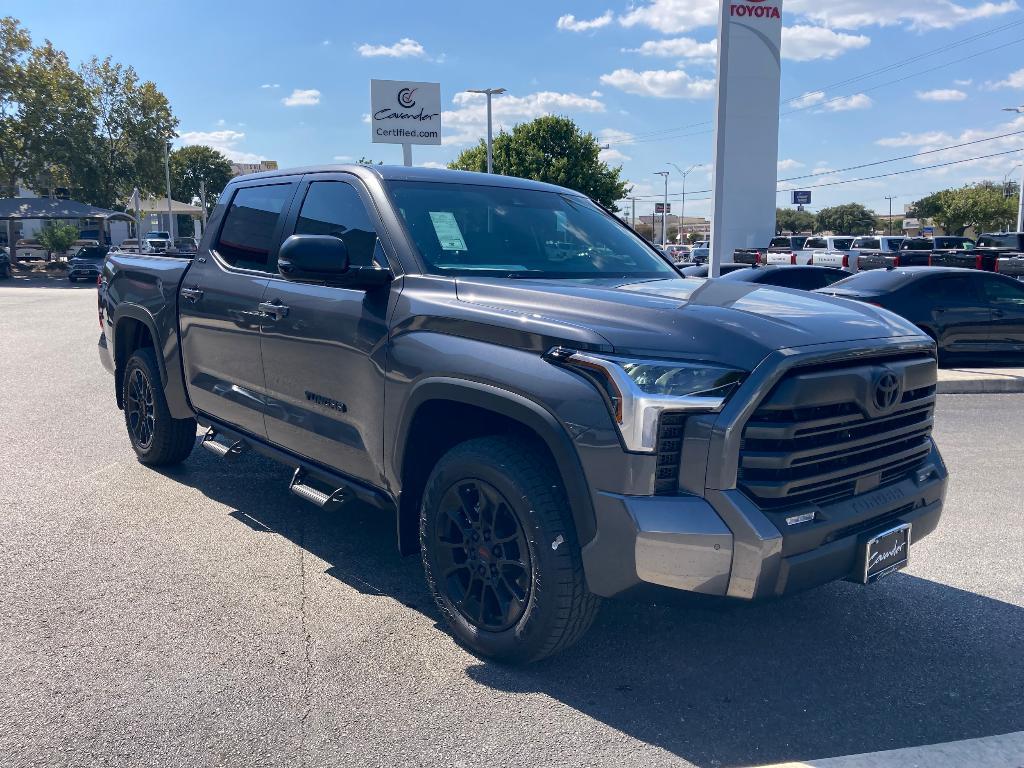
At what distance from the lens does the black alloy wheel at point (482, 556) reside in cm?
334

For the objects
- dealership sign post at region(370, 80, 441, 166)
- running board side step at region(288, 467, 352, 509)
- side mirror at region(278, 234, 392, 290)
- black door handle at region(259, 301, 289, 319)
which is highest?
dealership sign post at region(370, 80, 441, 166)

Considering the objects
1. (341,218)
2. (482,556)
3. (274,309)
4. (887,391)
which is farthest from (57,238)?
(887,391)

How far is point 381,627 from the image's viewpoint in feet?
12.7

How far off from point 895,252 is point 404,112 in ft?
65.3

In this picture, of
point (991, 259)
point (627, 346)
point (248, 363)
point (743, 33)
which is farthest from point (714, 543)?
point (743, 33)

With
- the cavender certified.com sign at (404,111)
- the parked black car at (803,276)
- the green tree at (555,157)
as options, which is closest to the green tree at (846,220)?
the green tree at (555,157)

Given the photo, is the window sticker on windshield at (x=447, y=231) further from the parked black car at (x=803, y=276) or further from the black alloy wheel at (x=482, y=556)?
the parked black car at (x=803, y=276)

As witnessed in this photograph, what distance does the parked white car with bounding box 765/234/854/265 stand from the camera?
103ft

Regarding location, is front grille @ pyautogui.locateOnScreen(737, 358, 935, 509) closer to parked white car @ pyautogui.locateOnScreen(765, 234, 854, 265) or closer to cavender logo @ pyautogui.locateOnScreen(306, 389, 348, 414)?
cavender logo @ pyautogui.locateOnScreen(306, 389, 348, 414)

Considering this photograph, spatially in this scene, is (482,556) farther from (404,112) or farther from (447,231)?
(404,112)

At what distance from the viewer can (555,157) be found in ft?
175

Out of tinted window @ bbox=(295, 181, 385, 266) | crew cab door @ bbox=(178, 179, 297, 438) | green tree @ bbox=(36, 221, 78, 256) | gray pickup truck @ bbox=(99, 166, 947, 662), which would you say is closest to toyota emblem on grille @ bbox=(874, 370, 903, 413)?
gray pickup truck @ bbox=(99, 166, 947, 662)

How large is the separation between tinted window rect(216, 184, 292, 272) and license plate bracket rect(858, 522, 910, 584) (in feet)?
10.7

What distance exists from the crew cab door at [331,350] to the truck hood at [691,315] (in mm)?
589
